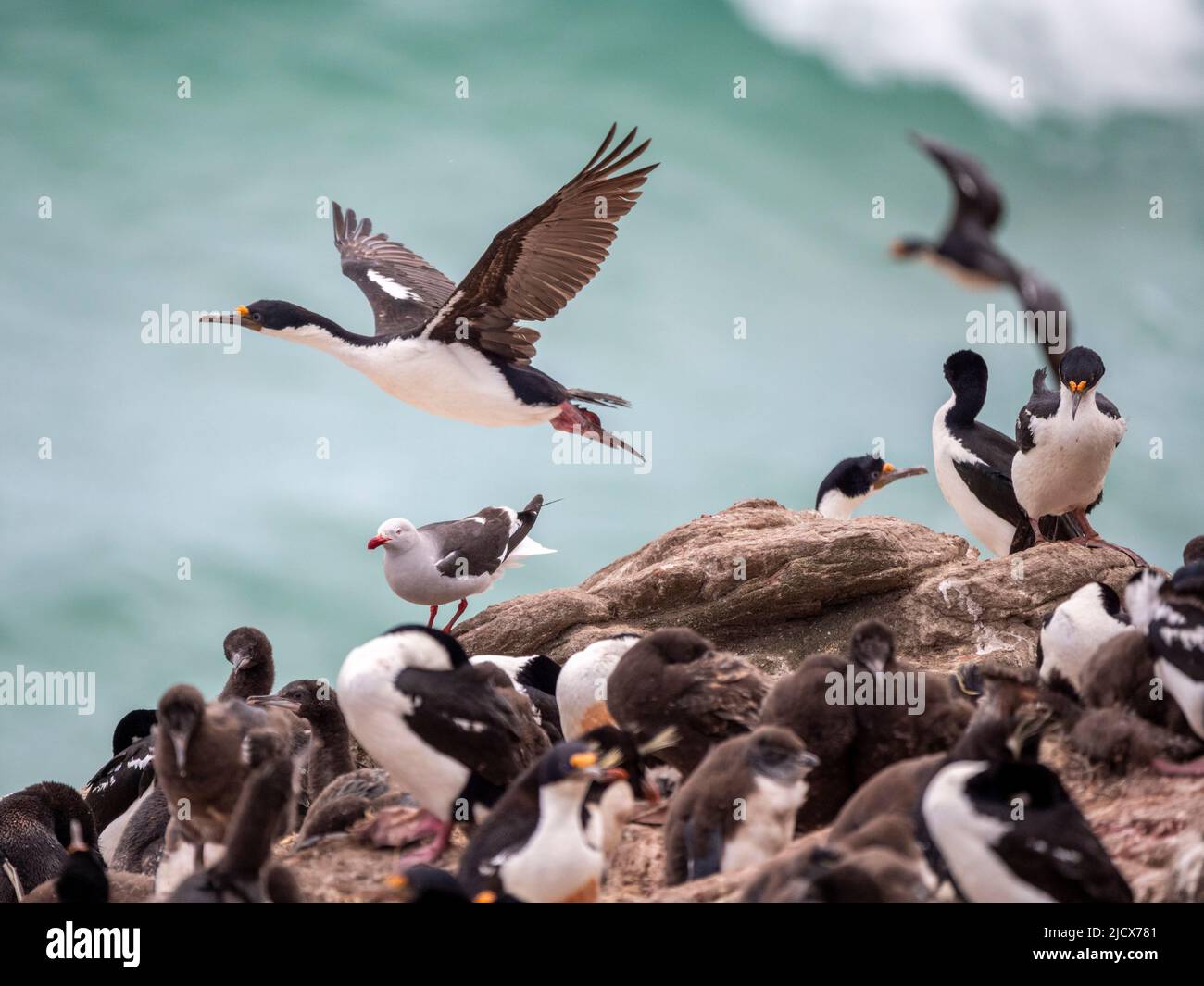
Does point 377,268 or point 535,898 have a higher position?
point 377,268

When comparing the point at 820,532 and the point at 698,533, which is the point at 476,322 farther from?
the point at 820,532

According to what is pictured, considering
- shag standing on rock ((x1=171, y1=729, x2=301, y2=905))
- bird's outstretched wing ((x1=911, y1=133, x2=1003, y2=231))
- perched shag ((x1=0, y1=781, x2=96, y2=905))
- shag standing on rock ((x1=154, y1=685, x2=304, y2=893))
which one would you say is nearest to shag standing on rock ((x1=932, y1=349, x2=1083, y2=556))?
shag standing on rock ((x1=154, y1=685, x2=304, y2=893))

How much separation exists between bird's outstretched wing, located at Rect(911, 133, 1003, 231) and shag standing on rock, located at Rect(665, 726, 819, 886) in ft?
9.42

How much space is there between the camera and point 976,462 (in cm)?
1226

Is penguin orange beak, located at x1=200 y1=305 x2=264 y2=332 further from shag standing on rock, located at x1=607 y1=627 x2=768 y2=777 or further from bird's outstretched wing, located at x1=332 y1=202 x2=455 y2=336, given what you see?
shag standing on rock, located at x1=607 y1=627 x2=768 y2=777

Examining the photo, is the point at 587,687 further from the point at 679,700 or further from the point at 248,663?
the point at 248,663

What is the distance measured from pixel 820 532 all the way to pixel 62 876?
594 cm

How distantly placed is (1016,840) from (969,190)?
223 centimetres

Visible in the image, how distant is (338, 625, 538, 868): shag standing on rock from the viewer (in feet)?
24.2

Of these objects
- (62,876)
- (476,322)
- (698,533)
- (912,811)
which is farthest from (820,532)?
(62,876)

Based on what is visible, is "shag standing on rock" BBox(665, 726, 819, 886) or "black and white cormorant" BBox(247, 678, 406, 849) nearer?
"shag standing on rock" BBox(665, 726, 819, 886)

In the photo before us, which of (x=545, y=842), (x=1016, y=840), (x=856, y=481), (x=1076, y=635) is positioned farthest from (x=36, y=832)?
(x=856, y=481)
